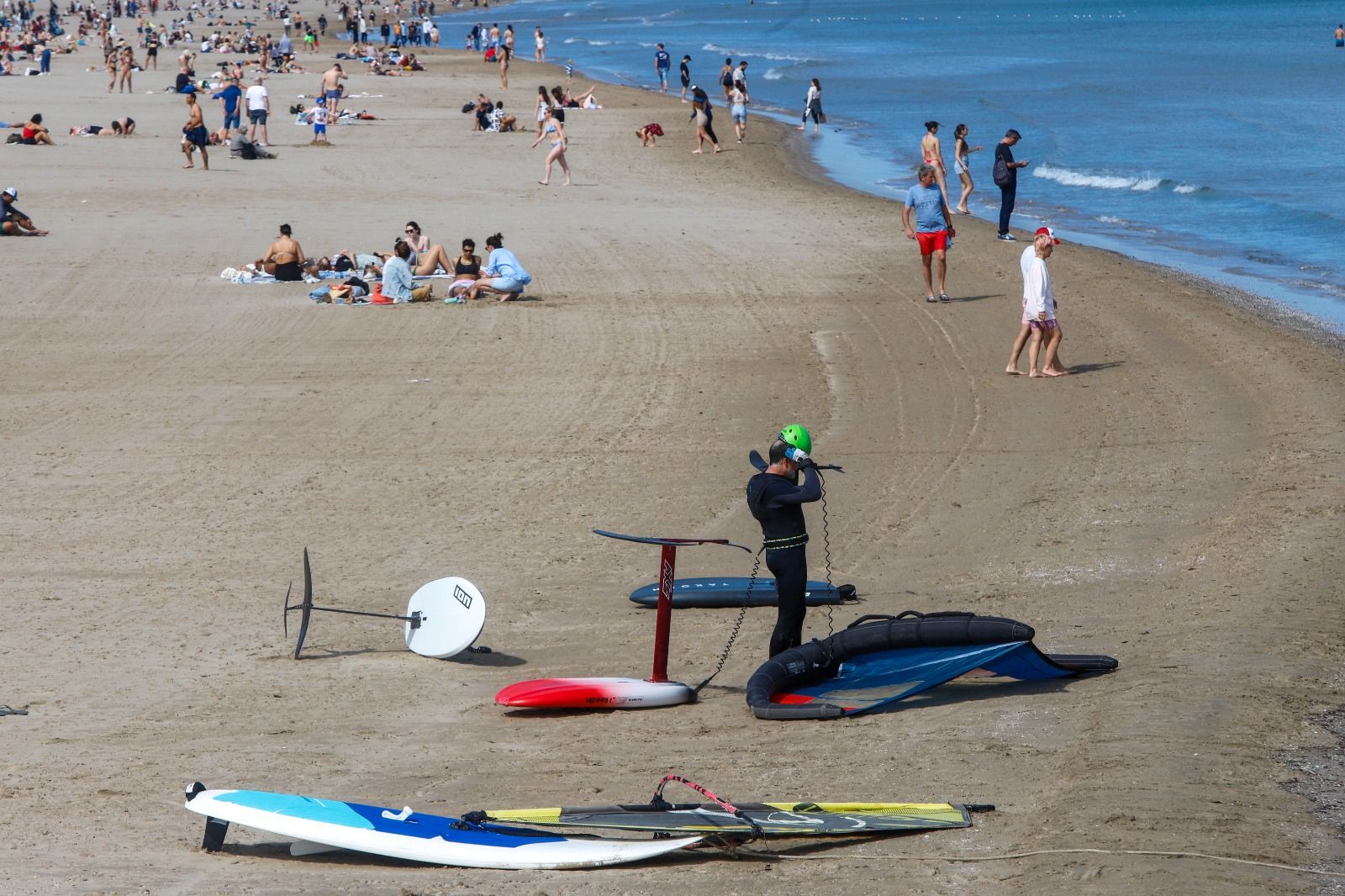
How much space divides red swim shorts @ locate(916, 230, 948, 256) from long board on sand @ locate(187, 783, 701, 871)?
13069 mm

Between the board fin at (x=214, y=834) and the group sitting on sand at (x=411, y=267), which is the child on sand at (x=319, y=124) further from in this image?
the board fin at (x=214, y=834)

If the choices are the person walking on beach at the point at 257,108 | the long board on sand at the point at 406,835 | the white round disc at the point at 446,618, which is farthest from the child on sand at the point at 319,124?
the long board on sand at the point at 406,835

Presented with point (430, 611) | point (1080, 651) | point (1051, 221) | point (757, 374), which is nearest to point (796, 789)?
point (1080, 651)

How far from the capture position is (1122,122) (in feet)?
147

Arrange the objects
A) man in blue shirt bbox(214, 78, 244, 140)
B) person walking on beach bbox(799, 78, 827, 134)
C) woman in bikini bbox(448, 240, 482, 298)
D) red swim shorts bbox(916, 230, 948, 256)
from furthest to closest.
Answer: person walking on beach bbox(799, 78, 827, 134) < man in blue shirt bbox(214, 78, 244, 140) < woman in bikini bbox(448, 240, 482, 298) < red swim shorts bbox(916, 230, 948, 256)

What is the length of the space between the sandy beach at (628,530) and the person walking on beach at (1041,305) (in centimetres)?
54

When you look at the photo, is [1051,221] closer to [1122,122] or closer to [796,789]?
[1122,122]

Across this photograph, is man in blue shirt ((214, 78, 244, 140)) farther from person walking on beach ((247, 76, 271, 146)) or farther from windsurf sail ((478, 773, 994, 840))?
windsurf sail ((478, 773, 994, 840))

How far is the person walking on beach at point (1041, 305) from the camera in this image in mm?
14188

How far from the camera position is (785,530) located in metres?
7.93

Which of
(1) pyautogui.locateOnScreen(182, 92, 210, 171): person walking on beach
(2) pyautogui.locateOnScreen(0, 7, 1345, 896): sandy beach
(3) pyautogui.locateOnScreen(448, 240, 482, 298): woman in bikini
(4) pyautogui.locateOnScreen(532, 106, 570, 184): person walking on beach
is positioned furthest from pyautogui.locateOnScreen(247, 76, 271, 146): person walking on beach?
(3) pyautogui.locateOnScreen(448, 240, 482, 298): woman in bikini

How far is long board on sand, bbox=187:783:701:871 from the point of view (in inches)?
228

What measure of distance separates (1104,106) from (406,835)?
48.7 meters

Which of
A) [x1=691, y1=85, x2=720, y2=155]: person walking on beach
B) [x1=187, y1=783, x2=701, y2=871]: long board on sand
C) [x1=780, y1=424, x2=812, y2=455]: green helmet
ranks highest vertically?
[x1=691, y1=85, x2=720, y2=155]: person walking on beach
